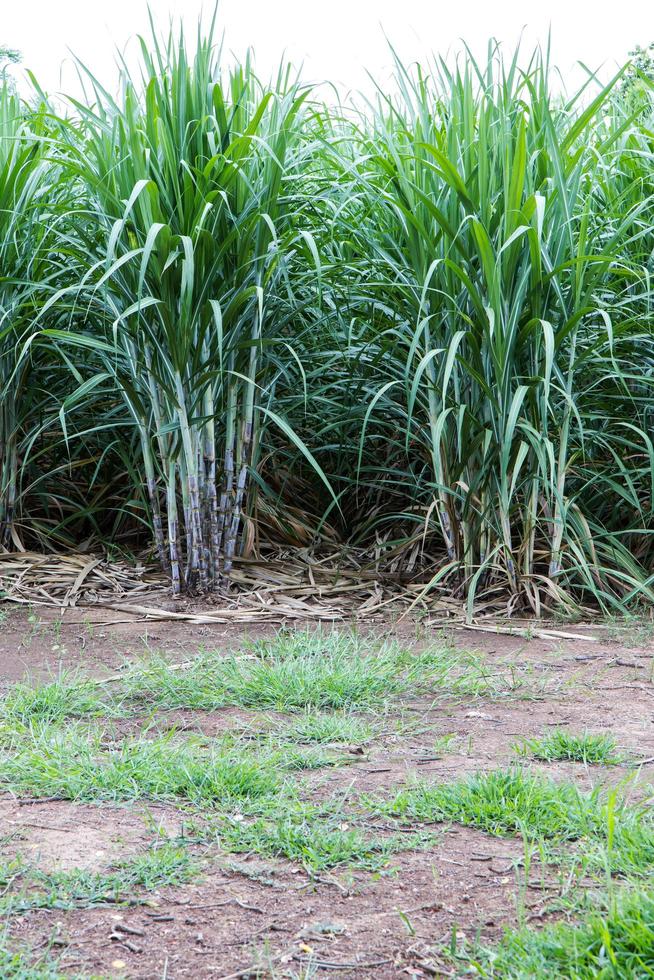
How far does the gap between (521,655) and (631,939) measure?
1.43 meters

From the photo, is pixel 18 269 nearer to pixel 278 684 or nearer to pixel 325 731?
pixel 278 684

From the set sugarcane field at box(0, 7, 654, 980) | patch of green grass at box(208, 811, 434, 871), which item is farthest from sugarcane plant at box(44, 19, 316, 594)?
patch of green grass at box(208, 811, 434, 871)

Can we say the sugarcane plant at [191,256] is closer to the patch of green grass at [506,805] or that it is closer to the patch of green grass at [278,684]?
the patch of green grass at [278,684]

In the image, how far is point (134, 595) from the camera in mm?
3104

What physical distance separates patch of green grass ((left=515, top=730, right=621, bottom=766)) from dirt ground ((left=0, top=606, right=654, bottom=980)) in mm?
28

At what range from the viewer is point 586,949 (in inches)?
43.4

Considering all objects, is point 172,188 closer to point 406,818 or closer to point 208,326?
point 208,326

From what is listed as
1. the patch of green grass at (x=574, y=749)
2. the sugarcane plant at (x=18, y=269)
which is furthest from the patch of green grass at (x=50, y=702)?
the sugarcane plant at (x=18, y=269)

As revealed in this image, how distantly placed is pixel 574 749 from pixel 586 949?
2.31 feet

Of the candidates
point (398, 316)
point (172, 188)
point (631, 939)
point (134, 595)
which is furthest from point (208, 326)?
point (631, 939)

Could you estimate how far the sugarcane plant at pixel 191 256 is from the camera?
9.09 feet

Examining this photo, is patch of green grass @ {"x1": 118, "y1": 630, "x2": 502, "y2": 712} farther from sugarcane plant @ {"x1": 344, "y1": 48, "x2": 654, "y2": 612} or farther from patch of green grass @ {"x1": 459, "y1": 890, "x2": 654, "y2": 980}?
patch of green grass @ {"x1": 459, "y1": 890, "x2": 654, "y2": 980}

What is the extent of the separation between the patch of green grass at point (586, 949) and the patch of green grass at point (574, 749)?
0.58 m

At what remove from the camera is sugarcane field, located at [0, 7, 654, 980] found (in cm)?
130
